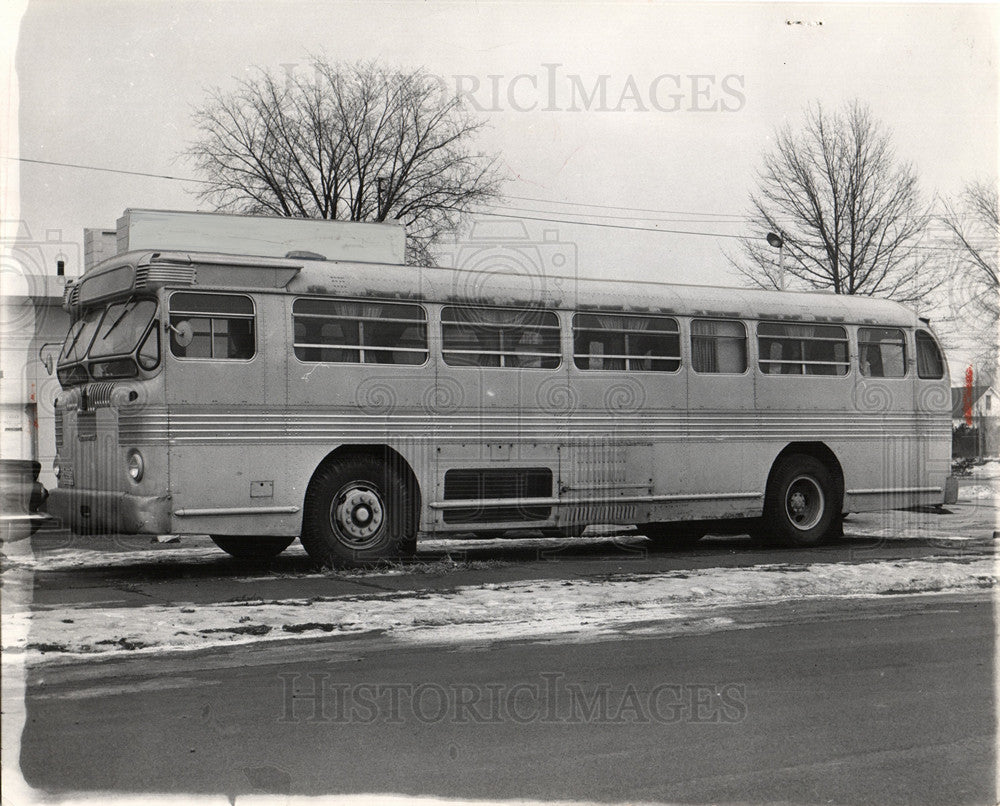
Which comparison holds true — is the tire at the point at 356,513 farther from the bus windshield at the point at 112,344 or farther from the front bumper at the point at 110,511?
the bus windshield at the point at 112,344

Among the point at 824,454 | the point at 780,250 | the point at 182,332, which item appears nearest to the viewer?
the point at 182,332

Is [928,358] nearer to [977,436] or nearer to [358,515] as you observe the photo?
[358,515]

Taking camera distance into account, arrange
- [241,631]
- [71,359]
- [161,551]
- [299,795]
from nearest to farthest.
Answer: [299,795] < [241,631] < [71,359] < [161,551]

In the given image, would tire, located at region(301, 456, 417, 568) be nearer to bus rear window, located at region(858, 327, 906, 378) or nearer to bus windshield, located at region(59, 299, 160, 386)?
bus windshield, located at region(59, 299, 160, 386)

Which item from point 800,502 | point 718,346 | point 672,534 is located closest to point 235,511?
point 718,346

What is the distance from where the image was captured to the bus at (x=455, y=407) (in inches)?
461

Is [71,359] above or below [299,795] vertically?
above

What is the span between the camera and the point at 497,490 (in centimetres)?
1327

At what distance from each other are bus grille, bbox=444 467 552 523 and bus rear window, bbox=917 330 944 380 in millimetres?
6036

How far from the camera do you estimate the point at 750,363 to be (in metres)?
15.2

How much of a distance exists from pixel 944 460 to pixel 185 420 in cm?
1008

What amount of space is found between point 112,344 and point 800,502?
845 centimetres

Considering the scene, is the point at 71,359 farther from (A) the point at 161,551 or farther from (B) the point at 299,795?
(B) the point at 299,795

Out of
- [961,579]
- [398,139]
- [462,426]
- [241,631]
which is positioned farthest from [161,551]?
[398,139]
